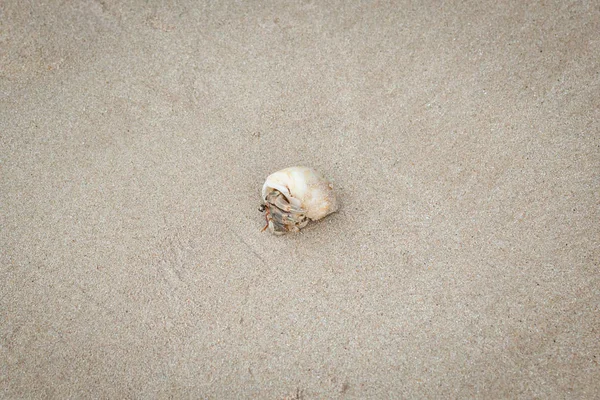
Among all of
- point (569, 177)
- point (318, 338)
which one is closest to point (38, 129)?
point (318, 338)

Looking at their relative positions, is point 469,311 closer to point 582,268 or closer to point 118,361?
point 582,268

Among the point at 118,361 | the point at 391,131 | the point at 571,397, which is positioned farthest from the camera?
the point at 391,131

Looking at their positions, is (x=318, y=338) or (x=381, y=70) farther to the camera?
(x=381, y=70)

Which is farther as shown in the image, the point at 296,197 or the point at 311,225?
the point at 311,225

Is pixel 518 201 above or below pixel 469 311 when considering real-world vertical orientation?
above
